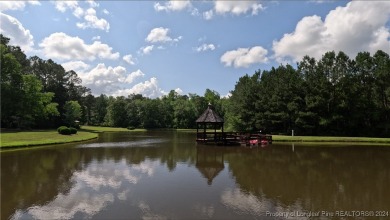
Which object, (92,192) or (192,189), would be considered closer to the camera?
(92,192)

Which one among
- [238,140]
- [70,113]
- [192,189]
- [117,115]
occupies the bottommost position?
[192,189]

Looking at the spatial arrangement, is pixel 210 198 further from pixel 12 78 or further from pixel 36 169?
pixel 12 78

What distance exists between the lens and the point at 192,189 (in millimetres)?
14633

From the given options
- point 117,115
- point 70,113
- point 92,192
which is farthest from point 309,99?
point 117,115

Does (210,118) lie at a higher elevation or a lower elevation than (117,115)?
lower

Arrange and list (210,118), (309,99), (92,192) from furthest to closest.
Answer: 1. (309,99)
2. (210,118)
3. (92,192)

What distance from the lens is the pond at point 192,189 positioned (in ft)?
35.7

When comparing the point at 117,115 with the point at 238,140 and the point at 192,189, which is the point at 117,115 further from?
the point at 192,189

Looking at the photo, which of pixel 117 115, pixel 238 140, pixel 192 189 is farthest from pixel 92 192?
pixel 117 115

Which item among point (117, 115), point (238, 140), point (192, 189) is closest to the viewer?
point (192, 189)

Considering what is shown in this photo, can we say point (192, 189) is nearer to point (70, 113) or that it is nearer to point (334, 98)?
point (334, 98)

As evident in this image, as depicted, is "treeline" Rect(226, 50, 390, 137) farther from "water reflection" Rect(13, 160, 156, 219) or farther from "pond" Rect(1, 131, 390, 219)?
"water reflection" Rect(13, 160, 156, 219)

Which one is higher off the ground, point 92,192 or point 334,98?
point 334,98

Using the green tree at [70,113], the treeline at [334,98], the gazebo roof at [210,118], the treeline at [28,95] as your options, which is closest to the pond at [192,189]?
the gazebo roof at [210,118]
